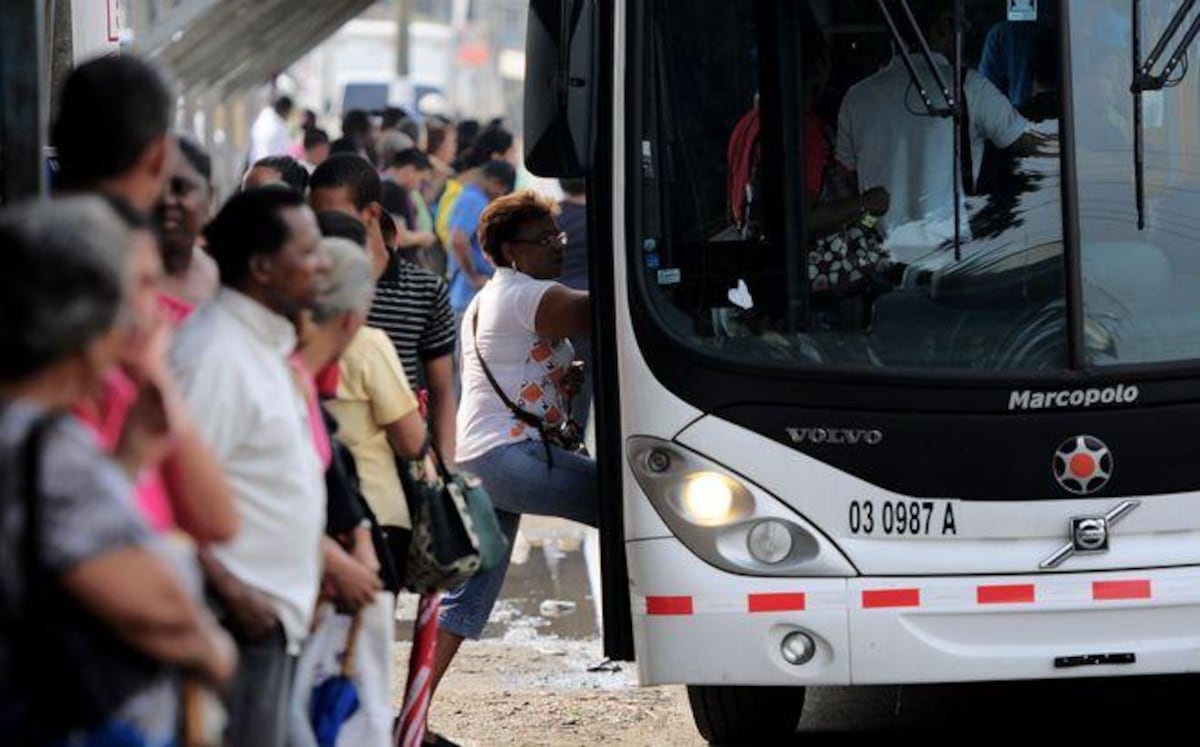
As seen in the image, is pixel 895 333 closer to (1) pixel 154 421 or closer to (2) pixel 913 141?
(2) pixel 913 141

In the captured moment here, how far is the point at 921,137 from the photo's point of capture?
678 centimetres

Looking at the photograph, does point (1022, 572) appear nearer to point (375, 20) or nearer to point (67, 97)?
point (67, 97)

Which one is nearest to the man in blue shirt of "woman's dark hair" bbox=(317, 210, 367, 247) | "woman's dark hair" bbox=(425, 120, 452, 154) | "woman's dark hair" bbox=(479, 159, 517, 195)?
"woman's dark hair" bbox=(479, 159, 517, 195)

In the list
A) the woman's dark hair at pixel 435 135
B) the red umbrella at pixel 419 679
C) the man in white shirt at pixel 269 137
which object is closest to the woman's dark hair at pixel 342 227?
the red umbrella at pixel 419 679

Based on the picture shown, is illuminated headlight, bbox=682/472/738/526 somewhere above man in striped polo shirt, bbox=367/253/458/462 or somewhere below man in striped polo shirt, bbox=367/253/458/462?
below

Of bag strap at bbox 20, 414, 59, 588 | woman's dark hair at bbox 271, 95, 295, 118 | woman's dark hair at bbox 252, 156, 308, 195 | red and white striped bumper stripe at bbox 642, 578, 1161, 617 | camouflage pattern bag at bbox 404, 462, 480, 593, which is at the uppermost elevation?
woman's dark hair at bbox 271, 95, 295, 118

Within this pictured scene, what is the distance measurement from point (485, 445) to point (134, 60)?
3167mm

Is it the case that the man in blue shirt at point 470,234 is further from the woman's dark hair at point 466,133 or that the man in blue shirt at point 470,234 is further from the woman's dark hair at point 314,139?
the woman's dark hair at point 466,133

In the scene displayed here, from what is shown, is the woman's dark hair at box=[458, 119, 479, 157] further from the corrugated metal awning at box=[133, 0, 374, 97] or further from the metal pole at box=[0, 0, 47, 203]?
the metal pole at box=[0, 0, 47, 203]

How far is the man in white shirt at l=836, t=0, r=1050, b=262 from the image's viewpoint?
6.73 m

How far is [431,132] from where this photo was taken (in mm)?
18156

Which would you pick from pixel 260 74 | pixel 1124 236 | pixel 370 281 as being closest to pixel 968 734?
pixel 1124 236

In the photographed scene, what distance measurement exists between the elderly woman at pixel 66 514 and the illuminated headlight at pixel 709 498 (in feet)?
11.0

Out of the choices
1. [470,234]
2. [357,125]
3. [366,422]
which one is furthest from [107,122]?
[357,125]
